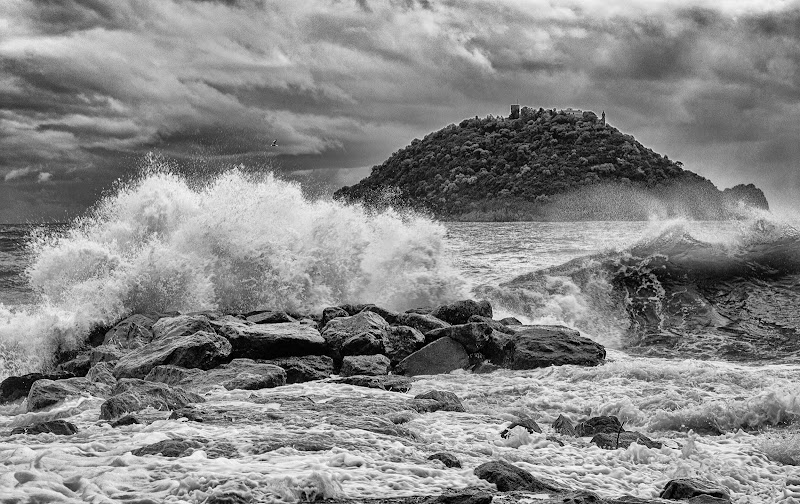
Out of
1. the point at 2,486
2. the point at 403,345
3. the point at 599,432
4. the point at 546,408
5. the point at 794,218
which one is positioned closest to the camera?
the point at 2,486

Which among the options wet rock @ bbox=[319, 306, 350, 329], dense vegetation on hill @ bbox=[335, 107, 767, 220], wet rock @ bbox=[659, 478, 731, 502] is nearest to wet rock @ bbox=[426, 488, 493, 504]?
wet rock @ bbox=[659, 478, 731, 502]

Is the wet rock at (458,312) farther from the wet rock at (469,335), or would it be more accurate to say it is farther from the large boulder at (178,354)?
the large boulder at (178,354)

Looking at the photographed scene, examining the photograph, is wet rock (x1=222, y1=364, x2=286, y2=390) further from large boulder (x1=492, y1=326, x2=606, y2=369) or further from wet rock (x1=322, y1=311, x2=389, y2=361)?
large boulder (x1=492, y1=326, x2=606, y2=369)

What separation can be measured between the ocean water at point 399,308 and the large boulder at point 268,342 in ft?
4.75

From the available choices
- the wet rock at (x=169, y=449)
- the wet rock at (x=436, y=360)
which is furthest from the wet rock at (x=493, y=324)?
the wet rock at (x=169, y=449)

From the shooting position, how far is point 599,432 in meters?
6.48

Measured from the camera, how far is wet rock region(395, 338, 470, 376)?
1001cm

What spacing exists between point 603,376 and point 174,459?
5.44 m

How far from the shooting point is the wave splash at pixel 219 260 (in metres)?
13.1

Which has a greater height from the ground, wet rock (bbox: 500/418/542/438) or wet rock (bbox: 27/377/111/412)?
wet rock (bbox: 27/377/111/412)

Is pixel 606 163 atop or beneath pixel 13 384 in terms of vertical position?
atop

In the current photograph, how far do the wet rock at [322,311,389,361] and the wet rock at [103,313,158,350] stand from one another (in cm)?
263

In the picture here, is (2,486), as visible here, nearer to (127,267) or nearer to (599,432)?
(599,432)

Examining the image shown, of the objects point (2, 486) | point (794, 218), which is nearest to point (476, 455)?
point (2, 486)
